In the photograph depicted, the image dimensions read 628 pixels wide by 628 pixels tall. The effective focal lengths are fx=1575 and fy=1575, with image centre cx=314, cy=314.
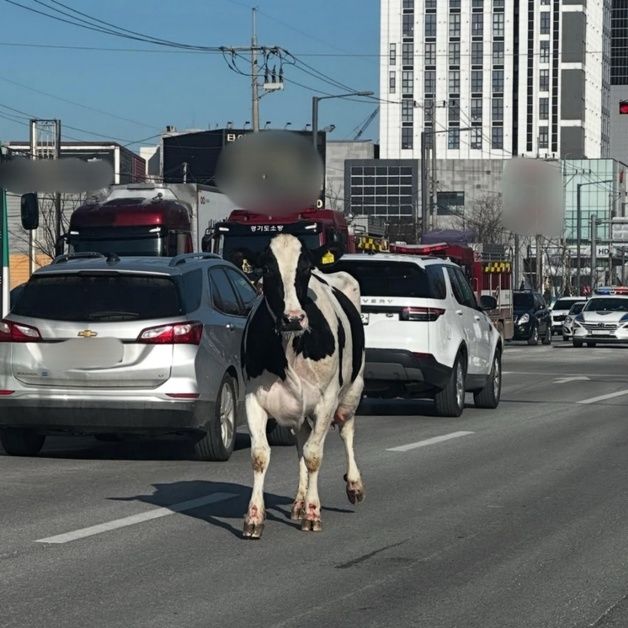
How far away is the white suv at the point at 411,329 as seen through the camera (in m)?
18.5

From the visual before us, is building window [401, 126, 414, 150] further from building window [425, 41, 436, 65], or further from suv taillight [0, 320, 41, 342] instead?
suv taillight [0, 320, 41, 342]

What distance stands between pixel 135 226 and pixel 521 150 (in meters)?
154

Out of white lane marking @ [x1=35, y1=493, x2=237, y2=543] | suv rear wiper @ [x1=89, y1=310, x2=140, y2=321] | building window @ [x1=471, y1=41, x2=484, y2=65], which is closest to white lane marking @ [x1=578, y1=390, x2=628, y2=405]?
suv rear wiper @ [x1=89, y1=310, x2=140, y2=321]

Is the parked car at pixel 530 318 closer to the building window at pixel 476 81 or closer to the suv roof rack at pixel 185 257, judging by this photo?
the suv roof rack at pixel 185 257

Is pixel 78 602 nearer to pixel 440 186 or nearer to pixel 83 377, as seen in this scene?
pixel 83 377

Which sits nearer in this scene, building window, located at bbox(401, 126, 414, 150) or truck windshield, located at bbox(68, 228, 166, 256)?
truck windshield, located at bbox(68, 228, 166, 256)

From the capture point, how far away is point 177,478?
484 inches

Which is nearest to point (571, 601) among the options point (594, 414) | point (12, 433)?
point (12, 433)

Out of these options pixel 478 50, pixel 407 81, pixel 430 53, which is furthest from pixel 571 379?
pixel 407 81

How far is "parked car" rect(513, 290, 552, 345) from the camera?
50531mm

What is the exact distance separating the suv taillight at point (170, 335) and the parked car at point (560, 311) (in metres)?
49.4

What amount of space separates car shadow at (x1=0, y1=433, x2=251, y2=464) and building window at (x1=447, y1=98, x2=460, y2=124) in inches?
6680

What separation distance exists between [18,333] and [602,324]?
3657 centimetres

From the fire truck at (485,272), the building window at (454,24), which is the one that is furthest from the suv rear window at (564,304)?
the building window at (454,24)
